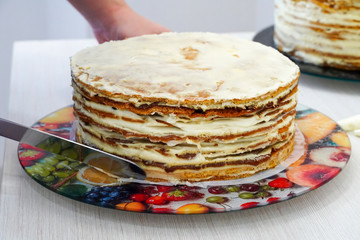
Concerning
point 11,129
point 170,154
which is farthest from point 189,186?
point 11,129

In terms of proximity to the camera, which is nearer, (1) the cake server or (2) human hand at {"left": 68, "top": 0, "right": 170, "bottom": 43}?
(1) the cake server

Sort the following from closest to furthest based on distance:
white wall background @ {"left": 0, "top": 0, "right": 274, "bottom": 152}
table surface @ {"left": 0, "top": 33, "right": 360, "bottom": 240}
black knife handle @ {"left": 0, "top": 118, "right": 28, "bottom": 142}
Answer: table surface @ {"left": 0, "top": 33, "right": 360, "bottom": 240} → black knife handle @ {"left": 0, "top": 118, "right": 28, "bottom": 142} → white wall background @ {"left": 0, "top": 0, "right": 274, "bottom": 152}

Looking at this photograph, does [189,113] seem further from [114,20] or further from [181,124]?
[114,20]

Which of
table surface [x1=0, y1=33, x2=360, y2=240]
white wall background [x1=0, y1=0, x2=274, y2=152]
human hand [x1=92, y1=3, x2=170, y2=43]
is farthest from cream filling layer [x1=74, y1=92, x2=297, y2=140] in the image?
white wall background [x1=0, y1=0, x2=274, y2=152]

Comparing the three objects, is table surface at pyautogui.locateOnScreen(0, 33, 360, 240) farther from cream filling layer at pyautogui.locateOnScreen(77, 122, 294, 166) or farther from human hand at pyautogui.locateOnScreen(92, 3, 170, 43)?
human hand at pyautogui.locateOnScreen(92, 3, 170, 43)

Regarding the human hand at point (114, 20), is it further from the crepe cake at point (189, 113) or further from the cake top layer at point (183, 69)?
the crepe cake at point (189, 113)

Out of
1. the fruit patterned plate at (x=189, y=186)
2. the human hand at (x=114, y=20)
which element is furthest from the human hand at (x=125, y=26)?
the fruit patterned plate at (x=189, y=186)

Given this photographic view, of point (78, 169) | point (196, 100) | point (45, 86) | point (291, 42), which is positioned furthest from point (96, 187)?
point (291, 42)
